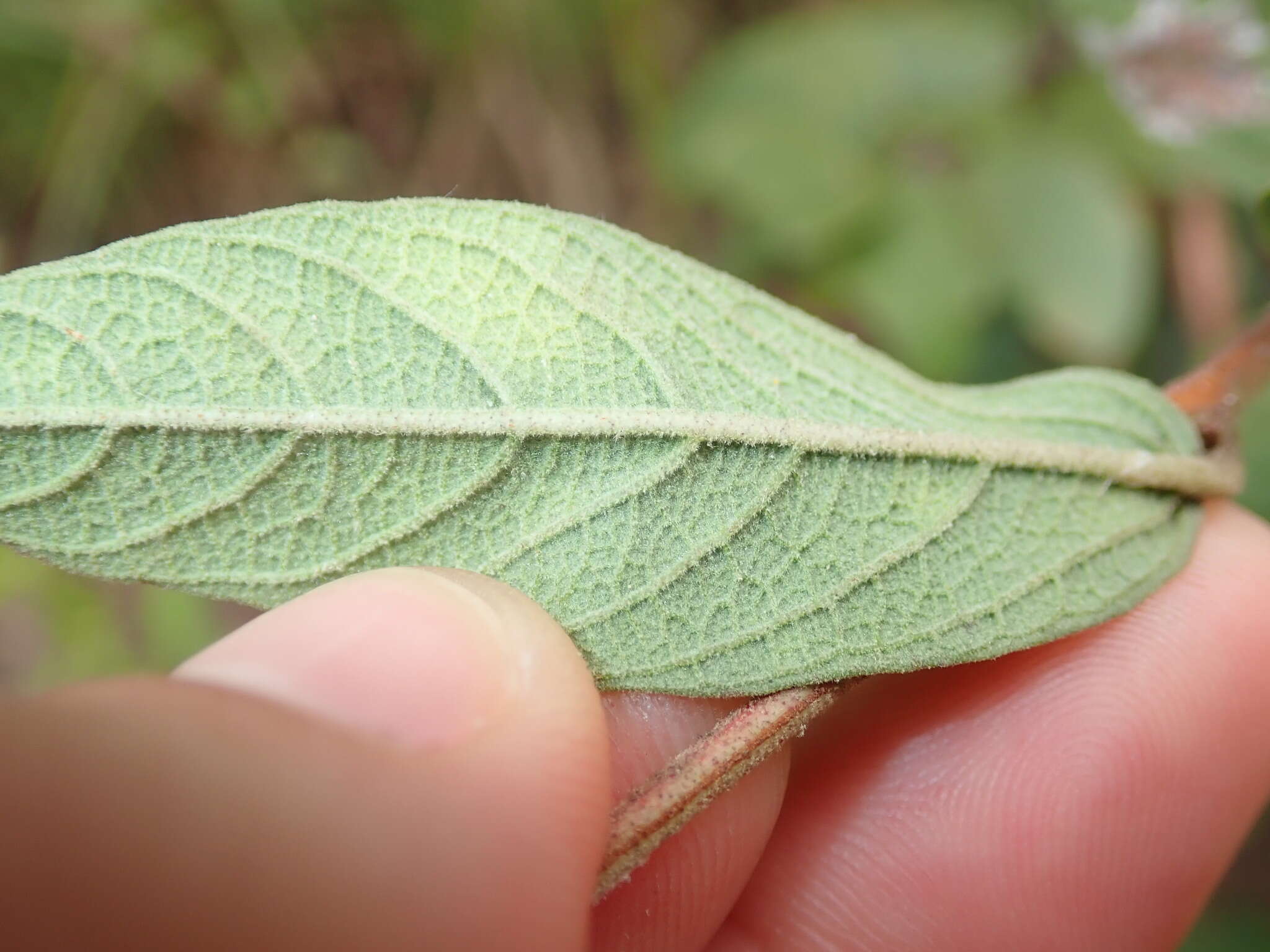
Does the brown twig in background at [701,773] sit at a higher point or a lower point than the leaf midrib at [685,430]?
lower

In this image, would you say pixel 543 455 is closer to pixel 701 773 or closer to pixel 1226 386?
pixel 701 773

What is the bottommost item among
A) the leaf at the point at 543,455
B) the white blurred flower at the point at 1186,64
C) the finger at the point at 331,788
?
the finger at the point at 331,788

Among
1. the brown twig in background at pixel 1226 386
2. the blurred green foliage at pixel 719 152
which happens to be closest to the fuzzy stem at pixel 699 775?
the brown twig in background at pixel 1226 386

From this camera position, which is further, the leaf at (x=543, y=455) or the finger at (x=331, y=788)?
the leaf at (x=543, y=455)

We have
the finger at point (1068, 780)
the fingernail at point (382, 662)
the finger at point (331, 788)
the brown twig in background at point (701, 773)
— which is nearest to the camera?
the finger at point (331, 788)

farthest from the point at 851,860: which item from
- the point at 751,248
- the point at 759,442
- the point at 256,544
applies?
the point at 751,248

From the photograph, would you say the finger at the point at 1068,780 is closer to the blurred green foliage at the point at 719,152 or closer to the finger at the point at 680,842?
the finger at the point at 680,842

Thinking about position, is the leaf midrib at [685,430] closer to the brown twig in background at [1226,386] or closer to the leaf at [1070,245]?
the brown twig in background at [1226,386]

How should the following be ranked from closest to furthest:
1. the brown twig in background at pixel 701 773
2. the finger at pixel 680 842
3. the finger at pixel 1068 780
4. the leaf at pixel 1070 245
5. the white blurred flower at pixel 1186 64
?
the brown twig in background at pixel 701 773 < the finger at pixel 680 842 < the finger at pixel 1068 780 < the white blurred flower at pixel 1186 64 < the leaf at pixel 1070 245

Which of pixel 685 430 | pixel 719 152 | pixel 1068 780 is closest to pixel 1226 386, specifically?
pixel 1068 780
